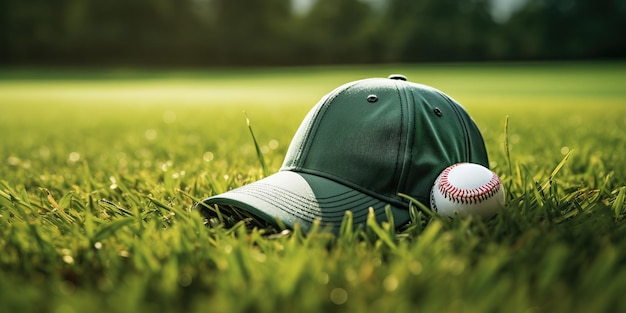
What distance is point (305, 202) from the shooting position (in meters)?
1.37

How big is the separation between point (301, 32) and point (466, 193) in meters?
31.3

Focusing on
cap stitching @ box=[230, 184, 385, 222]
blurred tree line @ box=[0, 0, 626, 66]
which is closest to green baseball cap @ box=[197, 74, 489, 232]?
cap stitching @ box=[230, 184, 385, 222]

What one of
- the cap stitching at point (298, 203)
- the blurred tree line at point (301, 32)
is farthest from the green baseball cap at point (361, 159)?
the blurred tree line at point (301, 32)

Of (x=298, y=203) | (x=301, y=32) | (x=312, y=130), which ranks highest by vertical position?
(x=312, y=130)

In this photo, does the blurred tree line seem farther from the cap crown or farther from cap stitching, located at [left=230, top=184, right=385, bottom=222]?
cap stitching, located at [left=230, top=184, right=385, bottom=222]

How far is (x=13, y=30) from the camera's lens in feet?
97.7

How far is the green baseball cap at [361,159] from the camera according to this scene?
136 centimetres

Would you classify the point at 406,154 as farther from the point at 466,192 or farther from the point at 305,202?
the point at 305,202

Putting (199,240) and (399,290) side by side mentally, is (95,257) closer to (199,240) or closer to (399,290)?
(199,240)

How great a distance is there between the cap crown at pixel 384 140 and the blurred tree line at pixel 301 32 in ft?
87.3

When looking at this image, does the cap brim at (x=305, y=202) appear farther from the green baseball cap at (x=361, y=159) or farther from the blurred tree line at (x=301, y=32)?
the blurred tree line at (x=301, y=32)

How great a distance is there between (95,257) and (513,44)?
28008 millimetres

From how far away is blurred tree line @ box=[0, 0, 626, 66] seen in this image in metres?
26.9

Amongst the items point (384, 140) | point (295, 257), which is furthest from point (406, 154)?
point (295, 257)
